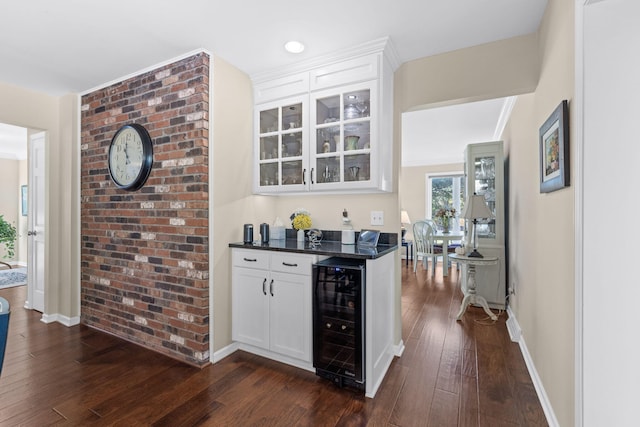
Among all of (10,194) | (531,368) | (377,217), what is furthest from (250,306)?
(10,194)

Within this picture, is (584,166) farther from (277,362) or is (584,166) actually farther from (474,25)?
(277,362)

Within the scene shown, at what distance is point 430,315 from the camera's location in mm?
3574

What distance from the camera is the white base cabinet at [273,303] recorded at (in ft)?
7.58

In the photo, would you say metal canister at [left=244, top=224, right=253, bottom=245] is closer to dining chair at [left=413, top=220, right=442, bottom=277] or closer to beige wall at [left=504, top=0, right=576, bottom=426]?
beige wall at [left=504, top=0, right=576, bottom=426]

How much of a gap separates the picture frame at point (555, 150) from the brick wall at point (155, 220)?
2306 millimetres

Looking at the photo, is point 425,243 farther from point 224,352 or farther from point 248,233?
point 224,352

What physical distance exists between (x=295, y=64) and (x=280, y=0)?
0.77 m

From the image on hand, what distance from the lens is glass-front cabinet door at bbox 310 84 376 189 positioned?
2391 millimetres

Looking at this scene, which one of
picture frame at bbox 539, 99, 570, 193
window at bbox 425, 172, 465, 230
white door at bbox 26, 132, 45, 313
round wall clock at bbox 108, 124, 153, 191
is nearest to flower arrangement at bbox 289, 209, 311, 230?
round wall clock at bbox 108, 124, 153, 191

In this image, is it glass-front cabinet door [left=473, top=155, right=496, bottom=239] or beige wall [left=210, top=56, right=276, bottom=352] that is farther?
glass-front cabinet door [left=473, top=155, right=496, bottom=239]

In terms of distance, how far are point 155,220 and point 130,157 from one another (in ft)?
2.18

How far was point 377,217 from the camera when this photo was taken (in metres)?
2.66

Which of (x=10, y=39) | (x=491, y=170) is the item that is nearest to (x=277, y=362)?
(x=10, y=39)

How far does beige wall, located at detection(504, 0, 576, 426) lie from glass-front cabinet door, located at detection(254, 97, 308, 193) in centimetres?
170
